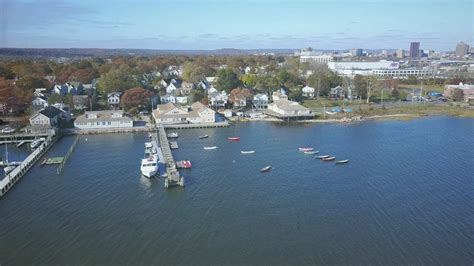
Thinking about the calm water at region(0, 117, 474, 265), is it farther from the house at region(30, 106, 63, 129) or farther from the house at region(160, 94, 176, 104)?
the house at region(160, 94, 176, 104)

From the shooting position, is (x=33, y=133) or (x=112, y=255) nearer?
(x=112, y=255)

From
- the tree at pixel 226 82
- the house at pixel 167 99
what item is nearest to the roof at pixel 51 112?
the house at pixel 167 99

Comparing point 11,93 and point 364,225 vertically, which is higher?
point 11,93

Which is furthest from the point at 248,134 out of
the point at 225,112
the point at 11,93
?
the point at 11,93

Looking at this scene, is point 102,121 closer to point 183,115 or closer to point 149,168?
point 183,115

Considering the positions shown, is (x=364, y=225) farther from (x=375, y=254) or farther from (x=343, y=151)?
(x=343, y=151)

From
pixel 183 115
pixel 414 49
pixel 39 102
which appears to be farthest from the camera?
pixel 414 49

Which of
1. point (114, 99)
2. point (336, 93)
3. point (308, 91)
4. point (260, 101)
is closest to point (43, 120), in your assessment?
point (114, 99)
